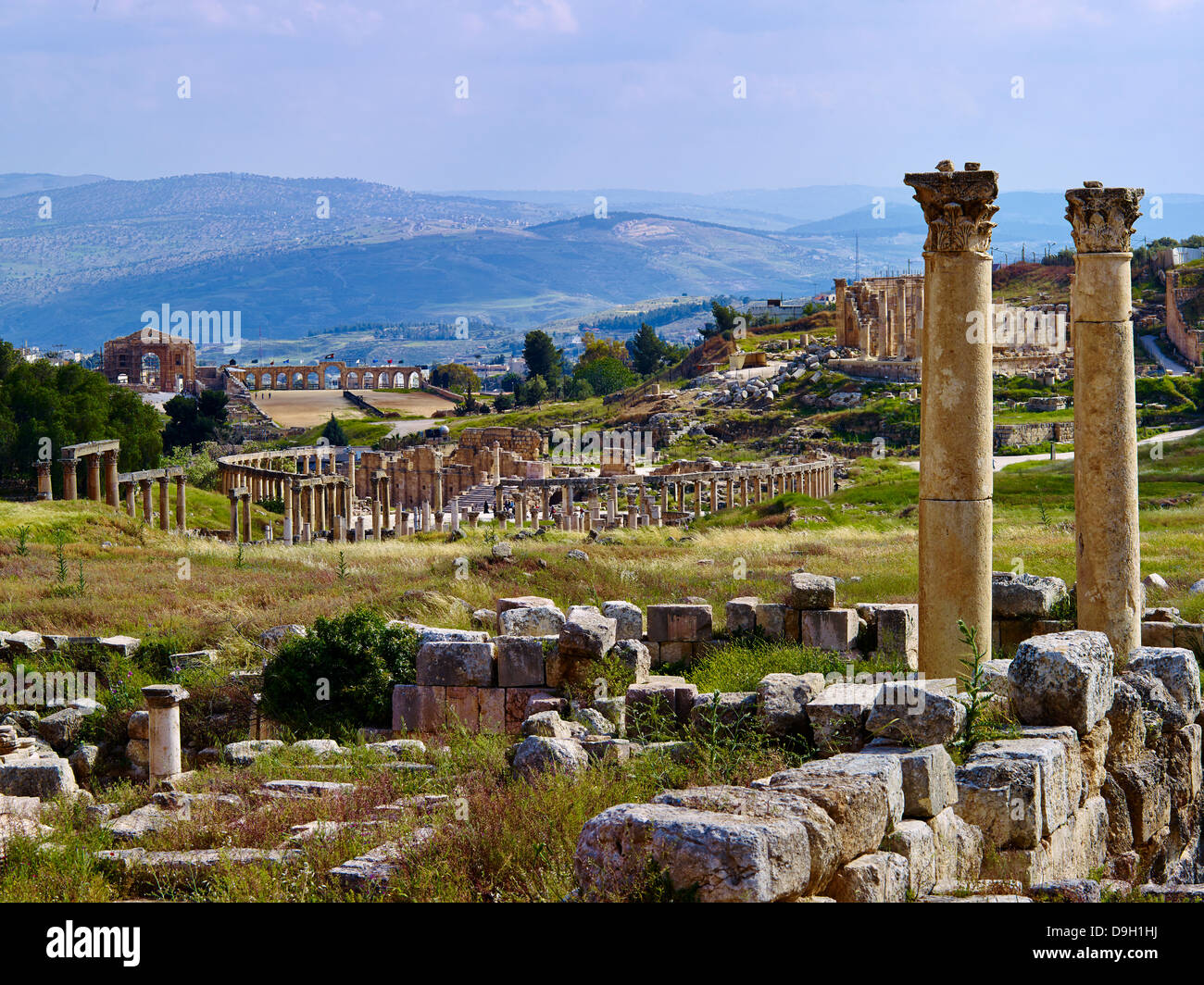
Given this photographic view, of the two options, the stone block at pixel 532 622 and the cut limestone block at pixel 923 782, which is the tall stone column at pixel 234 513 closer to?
the stone block at pixel 532 622

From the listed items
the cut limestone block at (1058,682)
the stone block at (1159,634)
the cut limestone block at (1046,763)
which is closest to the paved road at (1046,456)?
the stone block at (1159,634)

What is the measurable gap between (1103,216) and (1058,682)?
626 centimetres

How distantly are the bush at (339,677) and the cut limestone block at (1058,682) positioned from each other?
322 inches

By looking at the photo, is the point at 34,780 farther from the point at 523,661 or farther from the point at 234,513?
the point at 234,513

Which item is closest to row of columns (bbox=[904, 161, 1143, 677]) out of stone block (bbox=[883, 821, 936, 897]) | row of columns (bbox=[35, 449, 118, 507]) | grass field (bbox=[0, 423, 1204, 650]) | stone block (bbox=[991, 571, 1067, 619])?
stone block (bbox=[991, 571, 1067, 619])

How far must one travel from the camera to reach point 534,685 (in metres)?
17.0

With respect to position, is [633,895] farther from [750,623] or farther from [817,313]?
[817,313]

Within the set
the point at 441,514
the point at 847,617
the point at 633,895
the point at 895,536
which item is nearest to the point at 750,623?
the point at 847,617

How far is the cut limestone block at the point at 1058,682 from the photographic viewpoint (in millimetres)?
12055

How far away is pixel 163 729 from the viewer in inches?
631

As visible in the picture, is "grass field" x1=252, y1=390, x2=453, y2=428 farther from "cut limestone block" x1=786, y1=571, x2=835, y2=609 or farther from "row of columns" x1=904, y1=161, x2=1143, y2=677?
"row of columns" x1=904, y1=161, x2=1143, y2=677

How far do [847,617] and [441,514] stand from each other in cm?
5177

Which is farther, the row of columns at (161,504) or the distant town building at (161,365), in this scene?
the distant town building at (161,365)

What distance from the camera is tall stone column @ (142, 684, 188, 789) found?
1594 centimetres
